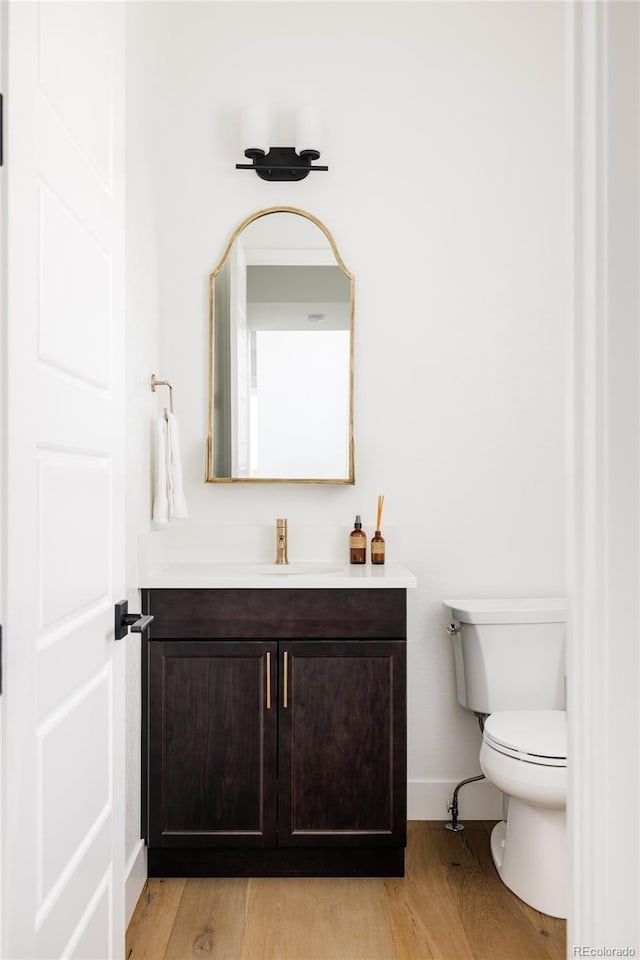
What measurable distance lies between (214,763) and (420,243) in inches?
75.9

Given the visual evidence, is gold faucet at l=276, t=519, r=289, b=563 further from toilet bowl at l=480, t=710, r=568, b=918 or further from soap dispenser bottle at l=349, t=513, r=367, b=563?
toilet bowl at l=480, t=710, r=568, b=918

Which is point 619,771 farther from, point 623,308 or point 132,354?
point 132,354

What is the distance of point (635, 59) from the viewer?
35.3 inches

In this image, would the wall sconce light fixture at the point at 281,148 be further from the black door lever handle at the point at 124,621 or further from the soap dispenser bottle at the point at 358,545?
the black door lever handle at the point at 124,621

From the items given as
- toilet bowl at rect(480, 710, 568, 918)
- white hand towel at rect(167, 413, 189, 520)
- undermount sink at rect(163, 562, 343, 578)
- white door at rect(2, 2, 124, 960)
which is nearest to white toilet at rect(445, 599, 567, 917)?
toilet bowl at rect(480, 710, 568, 918)

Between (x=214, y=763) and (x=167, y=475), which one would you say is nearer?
(x=214, y=763)

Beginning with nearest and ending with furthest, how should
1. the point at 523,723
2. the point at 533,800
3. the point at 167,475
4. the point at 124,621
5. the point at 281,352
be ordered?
the point at 124,621, the point at 533,800, the point at 523,723, the point at 167,475, the point at 281,352

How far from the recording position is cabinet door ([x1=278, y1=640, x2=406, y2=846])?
7.41ft

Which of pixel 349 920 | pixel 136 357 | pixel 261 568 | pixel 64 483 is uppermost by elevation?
pixel 136 357

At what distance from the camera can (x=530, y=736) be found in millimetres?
2137

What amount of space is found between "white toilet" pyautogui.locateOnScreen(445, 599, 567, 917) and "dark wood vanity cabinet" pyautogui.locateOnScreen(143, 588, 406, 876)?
319 mm

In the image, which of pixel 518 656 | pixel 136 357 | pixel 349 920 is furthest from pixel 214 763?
pixel 136 357

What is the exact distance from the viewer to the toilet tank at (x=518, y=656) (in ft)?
8.20

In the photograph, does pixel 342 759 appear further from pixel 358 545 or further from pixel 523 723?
pixel 358 545
